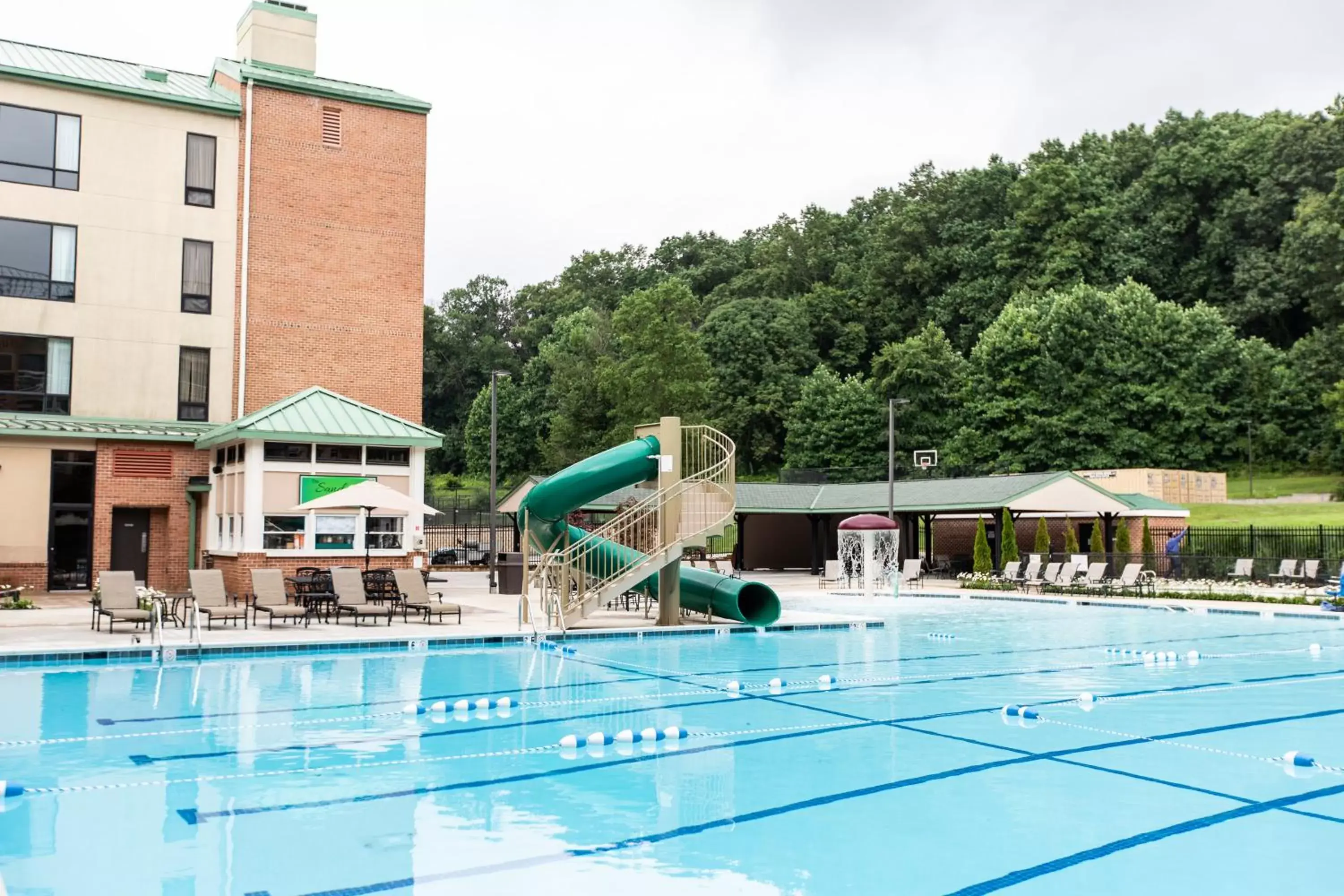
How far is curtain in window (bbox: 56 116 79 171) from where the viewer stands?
947 inches

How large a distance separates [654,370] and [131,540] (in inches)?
1345

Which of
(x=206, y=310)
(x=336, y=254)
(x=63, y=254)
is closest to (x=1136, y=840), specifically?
(x=336, y=254)

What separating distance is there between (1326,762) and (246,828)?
8078 mm

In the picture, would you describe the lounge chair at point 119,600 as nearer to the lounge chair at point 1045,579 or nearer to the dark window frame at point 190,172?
the dark window frame at point 190,172

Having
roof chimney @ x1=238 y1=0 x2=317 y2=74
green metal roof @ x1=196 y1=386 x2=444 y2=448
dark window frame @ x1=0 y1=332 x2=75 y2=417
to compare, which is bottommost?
green metal roof @ x1=196 y1=386 x2=444 y2=448

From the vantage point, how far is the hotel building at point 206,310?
22.7 metres

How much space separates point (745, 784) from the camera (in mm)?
7949

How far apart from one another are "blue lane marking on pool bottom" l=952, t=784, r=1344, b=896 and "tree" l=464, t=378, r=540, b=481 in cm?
6445

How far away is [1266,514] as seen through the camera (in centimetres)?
4394

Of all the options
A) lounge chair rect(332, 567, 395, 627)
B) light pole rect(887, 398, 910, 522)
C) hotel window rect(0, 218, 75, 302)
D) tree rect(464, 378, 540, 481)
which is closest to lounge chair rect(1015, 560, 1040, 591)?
light pole rect(887, 398, 910, 522)

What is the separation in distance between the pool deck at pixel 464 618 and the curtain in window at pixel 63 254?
6.89 metres

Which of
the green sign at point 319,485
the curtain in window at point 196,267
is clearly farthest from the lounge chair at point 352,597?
the curtain in window at point 196,267

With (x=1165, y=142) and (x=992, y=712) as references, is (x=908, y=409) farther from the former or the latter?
(x=992, y=712)

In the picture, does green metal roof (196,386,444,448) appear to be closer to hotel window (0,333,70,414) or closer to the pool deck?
the pool deck
